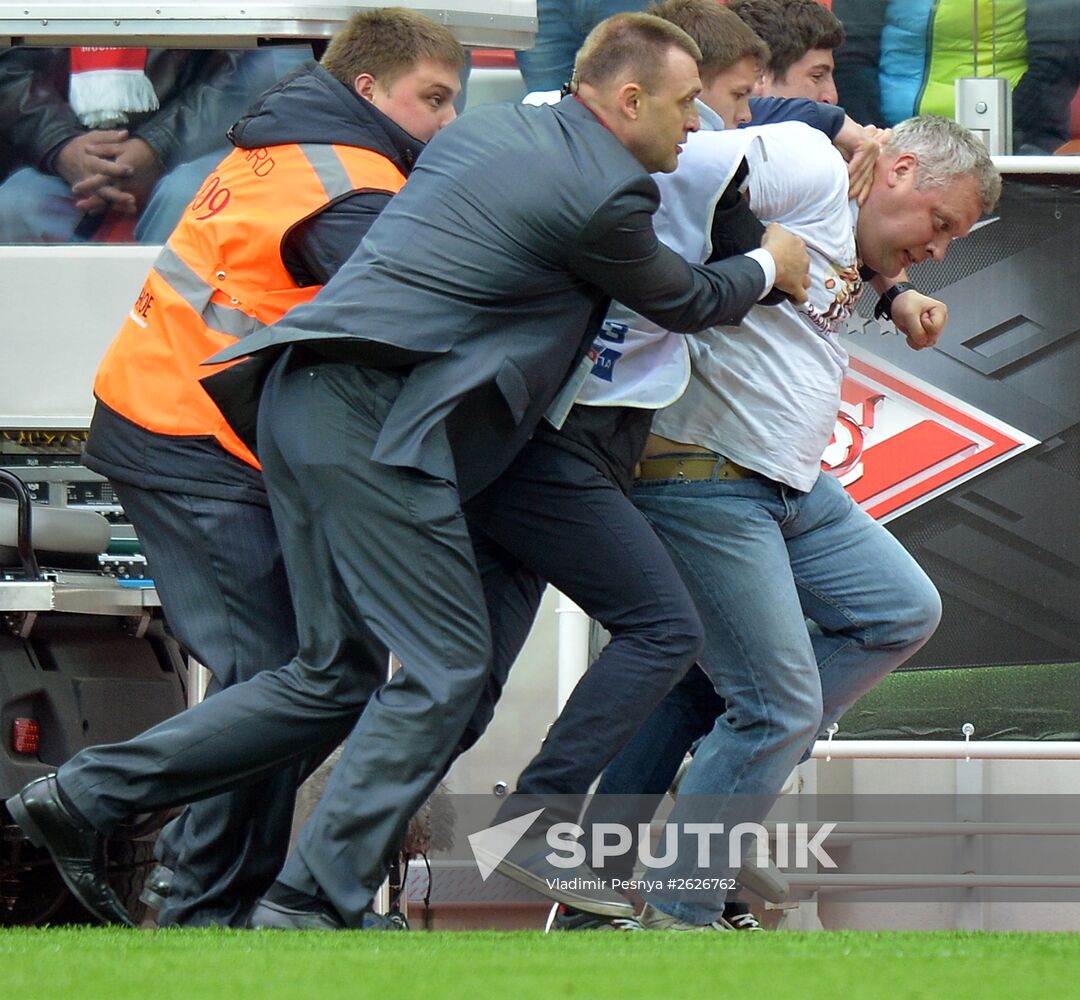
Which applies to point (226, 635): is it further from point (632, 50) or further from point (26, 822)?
point (632, 50)

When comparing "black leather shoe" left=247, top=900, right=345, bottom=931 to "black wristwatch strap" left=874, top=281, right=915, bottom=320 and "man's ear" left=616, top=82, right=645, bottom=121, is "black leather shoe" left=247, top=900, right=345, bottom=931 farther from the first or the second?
"black wristwatch strap" left=874, top=281, right=915, bottom=320

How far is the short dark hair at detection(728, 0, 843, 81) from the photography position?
14.7 feet

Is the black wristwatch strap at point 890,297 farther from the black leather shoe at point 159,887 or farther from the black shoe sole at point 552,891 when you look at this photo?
the black leather shoe at point 159,887

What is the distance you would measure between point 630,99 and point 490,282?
1.27 ft

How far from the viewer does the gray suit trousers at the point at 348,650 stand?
134 inches

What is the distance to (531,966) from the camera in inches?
113

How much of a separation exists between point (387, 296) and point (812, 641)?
4.10ft

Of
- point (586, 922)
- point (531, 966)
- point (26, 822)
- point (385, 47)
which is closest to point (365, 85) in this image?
point (385, 47)

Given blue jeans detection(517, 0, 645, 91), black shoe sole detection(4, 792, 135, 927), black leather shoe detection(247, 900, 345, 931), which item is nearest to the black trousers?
black shoe sole detection(4, 792, 135, 927)

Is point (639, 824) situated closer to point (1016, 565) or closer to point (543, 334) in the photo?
point (543, 334)

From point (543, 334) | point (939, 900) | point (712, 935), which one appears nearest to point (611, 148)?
point (543, 334)

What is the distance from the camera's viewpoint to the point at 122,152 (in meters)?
5.64

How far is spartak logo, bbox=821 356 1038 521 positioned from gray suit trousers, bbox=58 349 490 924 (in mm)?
2137

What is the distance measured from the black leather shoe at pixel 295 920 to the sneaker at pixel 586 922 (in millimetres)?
501
